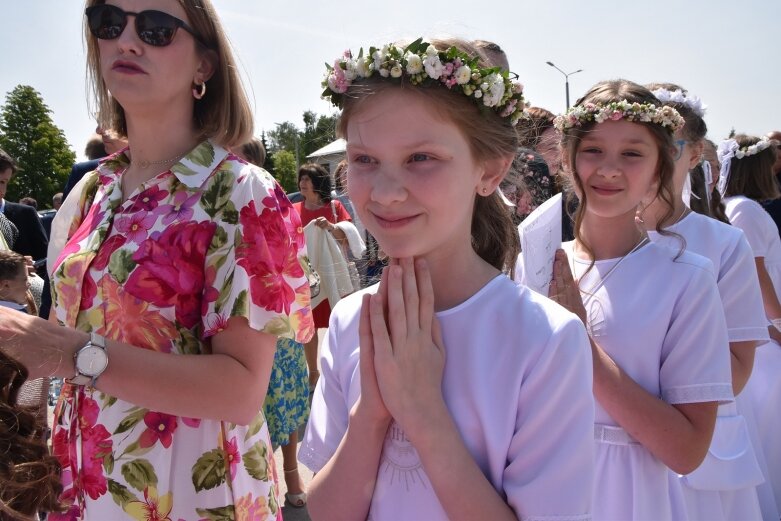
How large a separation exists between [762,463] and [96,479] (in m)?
3.52

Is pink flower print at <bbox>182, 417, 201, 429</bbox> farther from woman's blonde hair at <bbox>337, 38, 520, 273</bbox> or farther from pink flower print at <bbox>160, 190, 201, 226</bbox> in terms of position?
woman's blonde hair at <bbox>337, 38, 520, 273</bbox>

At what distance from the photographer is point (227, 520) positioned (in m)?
1.61

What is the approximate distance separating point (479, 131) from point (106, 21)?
3.98ft

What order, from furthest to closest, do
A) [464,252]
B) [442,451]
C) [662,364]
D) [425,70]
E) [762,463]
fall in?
1. [762,463]
2. [662,364]
3. [464,252]
4. [425,70]
5. [442,451]

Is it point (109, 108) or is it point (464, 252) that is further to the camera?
point (109, 108)

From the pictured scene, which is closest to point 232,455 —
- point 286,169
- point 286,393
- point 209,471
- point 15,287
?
point 209,471

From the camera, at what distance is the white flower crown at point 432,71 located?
4.42ft

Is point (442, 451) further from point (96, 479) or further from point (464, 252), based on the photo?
point (96, 479)

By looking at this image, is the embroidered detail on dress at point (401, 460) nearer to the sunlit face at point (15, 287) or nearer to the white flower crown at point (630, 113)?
the white flower crown at point (630, 113)

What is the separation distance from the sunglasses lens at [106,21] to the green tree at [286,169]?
58336mm

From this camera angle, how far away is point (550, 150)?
9.34ft

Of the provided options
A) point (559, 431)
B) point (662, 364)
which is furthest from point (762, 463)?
point (559, 431)

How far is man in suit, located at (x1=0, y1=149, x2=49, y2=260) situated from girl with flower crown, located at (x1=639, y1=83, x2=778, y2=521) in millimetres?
5299

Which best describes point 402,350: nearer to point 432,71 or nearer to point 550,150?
point 432,71
